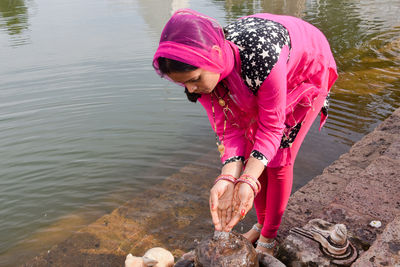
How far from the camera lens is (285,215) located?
3.11 meters

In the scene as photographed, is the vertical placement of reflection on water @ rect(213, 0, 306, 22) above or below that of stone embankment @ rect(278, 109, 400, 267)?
below

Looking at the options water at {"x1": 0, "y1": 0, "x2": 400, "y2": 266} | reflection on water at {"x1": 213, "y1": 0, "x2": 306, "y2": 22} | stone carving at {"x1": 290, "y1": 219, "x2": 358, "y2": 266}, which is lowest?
reflection on water at {"x1": 213, "y1": 0, "x2": 306, "y2": 22}

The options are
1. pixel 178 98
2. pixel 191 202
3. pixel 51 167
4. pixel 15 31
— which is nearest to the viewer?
pixel 191 202

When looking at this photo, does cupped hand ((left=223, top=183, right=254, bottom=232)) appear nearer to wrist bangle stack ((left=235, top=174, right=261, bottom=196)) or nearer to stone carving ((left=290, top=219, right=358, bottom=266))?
wrist bangle stack ((left=235, top=174, right=261, bottom=196))

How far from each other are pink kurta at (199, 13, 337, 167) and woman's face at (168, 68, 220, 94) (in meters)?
0.18

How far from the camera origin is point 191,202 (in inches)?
168

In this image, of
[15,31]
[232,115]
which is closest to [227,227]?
[232,115]

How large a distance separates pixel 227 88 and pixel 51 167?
14.3 feet

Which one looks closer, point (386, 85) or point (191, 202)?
point (191, 202)

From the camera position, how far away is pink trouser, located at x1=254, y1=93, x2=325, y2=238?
7.54ft

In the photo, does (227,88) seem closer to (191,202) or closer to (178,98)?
(191,202)

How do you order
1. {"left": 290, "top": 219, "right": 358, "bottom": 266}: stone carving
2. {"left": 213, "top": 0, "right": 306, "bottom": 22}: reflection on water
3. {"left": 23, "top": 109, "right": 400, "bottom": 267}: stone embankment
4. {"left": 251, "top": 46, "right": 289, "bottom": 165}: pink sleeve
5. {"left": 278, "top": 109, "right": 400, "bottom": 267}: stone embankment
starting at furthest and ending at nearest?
{"left": 213, "top": 0, "right": 306, "bottom": 22}: reflection on water
{"left": 23, "top": 109, "right": 400, "bottom": 267}: stone embankment
{"left": 290, "top": 219, "right": 358, "bottom": 266}: stone carving
{"left": 278, "top": 109, "right": 400, "bottom": 267}: stone embankment
{"left": 251, "top": 46, "right": 289, "bottom": 165}: pink sleeve

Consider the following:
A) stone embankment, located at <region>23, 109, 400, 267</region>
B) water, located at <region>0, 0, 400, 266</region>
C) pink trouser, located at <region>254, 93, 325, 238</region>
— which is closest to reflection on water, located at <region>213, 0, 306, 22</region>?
water, located at <region>0, 0, 400, 266</region>

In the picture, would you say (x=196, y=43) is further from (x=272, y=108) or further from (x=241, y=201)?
(x=241, y=201)
